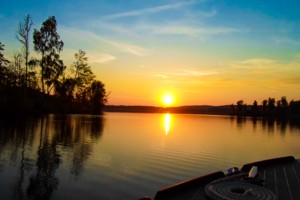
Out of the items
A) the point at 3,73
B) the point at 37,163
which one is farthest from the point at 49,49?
the point at 37,163

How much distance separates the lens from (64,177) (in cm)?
1595

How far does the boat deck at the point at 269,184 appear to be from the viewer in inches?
355

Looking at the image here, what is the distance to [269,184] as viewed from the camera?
1093 centimetres

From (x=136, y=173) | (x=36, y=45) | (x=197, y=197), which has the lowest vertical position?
(x=136, y=173)

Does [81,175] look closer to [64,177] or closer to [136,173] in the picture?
[64,177]

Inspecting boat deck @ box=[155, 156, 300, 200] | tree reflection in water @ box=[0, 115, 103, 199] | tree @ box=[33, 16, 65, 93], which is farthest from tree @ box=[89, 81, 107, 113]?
boat deck @ box=[155, 156, 300, 200]

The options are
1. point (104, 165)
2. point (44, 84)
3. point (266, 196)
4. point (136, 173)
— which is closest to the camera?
point (266, 196)

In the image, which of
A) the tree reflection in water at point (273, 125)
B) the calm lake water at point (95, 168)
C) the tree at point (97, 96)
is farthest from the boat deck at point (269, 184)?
the tree at point (97, 96)

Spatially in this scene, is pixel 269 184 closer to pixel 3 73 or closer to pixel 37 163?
pixel 37 163

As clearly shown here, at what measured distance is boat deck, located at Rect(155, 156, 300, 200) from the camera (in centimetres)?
901

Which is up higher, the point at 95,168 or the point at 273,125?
the point at 95,168

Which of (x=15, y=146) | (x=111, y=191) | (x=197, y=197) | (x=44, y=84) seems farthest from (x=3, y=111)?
(x=197, y=197)

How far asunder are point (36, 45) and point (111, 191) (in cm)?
6103

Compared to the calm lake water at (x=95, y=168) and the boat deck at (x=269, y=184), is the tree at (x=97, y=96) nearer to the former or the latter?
the calm lake water at (x=95, y=168)
